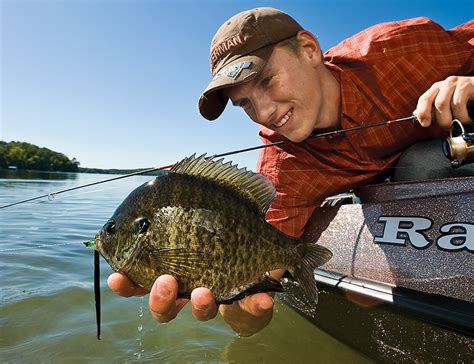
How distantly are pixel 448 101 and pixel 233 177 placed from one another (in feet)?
4.29

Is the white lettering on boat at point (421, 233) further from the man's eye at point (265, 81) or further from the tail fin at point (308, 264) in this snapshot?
the man's eye at point (265, 81)

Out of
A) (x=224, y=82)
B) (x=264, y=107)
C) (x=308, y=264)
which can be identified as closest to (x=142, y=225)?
(x=308, y=264)

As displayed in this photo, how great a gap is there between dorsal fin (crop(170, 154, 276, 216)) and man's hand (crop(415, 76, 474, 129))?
1054 mm

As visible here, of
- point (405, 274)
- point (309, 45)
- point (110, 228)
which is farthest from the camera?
point (309, 45)

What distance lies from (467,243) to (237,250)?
1343mm

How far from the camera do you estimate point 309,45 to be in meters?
2.88

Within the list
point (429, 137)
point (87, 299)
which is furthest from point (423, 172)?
point (87, 299)

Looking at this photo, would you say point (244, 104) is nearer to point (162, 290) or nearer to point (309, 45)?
point (309, 45)

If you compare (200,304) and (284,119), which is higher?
(284,119)

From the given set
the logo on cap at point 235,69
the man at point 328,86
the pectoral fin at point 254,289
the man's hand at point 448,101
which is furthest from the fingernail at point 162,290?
the man's hand at point 448,101

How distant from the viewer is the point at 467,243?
209 centimetres

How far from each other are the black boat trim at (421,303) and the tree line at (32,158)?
81.3m

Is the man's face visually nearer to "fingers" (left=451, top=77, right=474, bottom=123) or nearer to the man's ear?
the man's ear

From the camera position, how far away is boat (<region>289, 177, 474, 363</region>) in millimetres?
1996
